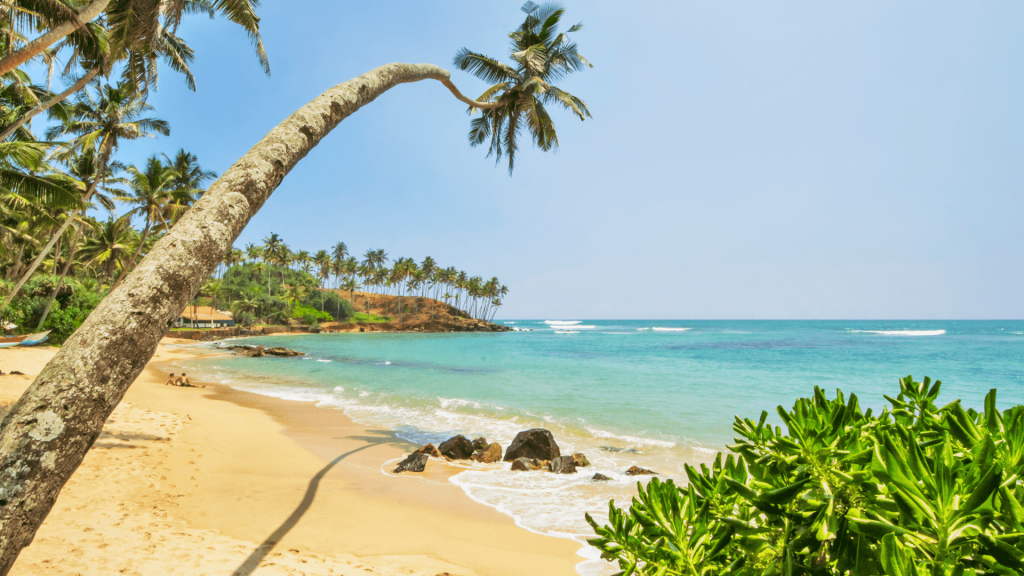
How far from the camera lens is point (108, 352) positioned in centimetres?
167

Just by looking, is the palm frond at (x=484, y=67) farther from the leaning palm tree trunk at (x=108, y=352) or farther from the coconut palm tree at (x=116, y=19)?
the leaning palm tree trunk at (x=108, y=352)

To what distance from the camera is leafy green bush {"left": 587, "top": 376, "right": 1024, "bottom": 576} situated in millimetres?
798

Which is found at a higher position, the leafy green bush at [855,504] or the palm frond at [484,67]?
the palm frond at [484,67]

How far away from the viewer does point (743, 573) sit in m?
1.13

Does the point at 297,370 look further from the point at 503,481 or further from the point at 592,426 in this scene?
the point at 503,481

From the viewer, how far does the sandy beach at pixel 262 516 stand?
4.08m

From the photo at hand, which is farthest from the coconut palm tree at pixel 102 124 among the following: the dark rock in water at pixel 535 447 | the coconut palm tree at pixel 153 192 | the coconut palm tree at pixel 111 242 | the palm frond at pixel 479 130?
the dark rock in water at pixel 535 447

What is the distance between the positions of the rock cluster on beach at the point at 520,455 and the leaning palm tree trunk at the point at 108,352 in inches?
256

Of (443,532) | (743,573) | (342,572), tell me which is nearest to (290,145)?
(743,573)

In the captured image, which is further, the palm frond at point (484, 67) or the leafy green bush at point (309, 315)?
the leafy green bush at point (309, 315)

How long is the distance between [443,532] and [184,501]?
134 inches

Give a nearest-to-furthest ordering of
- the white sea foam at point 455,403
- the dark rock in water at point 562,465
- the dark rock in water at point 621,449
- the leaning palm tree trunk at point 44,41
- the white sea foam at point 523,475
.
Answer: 1. the white sea foam at point 523,475
2. the leaning palm tree trunk at point 44,41
3. the dark rock in water at point 562,465
4. the dark rock in water at point 621,449
5. the white sea foam at point 455,403

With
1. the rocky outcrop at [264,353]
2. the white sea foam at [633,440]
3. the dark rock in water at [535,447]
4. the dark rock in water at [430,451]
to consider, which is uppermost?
the dark rock in water at [535,447]

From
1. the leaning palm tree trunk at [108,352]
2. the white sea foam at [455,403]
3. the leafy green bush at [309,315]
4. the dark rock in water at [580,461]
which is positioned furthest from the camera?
the leafy green bush at [309,315]
